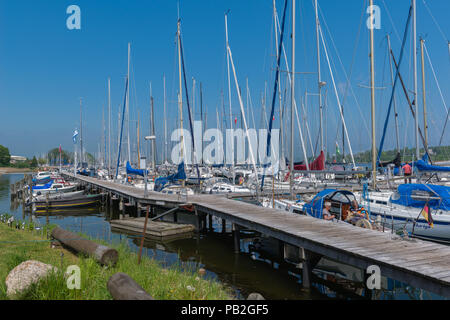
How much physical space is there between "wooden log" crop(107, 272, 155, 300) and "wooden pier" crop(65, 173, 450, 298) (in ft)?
18.0

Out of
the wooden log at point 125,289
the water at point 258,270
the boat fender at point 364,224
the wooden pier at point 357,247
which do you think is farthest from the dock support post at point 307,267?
the wooden log at point 125,289

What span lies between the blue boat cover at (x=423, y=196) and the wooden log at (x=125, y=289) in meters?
12.3

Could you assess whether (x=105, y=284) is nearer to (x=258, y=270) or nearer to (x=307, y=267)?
(x=307, y=267)

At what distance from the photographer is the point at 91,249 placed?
10016 mm

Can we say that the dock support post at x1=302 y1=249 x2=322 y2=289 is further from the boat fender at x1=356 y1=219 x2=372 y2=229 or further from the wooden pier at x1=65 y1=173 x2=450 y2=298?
the boat fender at x1=356 y1=219 x2=372 y2=229

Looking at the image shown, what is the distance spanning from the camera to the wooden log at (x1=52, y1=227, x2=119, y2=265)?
941 centimetres

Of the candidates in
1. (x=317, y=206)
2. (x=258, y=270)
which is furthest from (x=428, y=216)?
(x=258, y=270)

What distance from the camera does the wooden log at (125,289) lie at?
Answer: 614 cm

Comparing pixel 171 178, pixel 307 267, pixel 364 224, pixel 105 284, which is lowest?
pixel 307 267

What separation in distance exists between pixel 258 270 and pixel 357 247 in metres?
4.80

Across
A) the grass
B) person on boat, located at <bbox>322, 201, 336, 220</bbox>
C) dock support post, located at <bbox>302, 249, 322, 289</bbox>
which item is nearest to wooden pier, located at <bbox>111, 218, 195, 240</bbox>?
the grass
